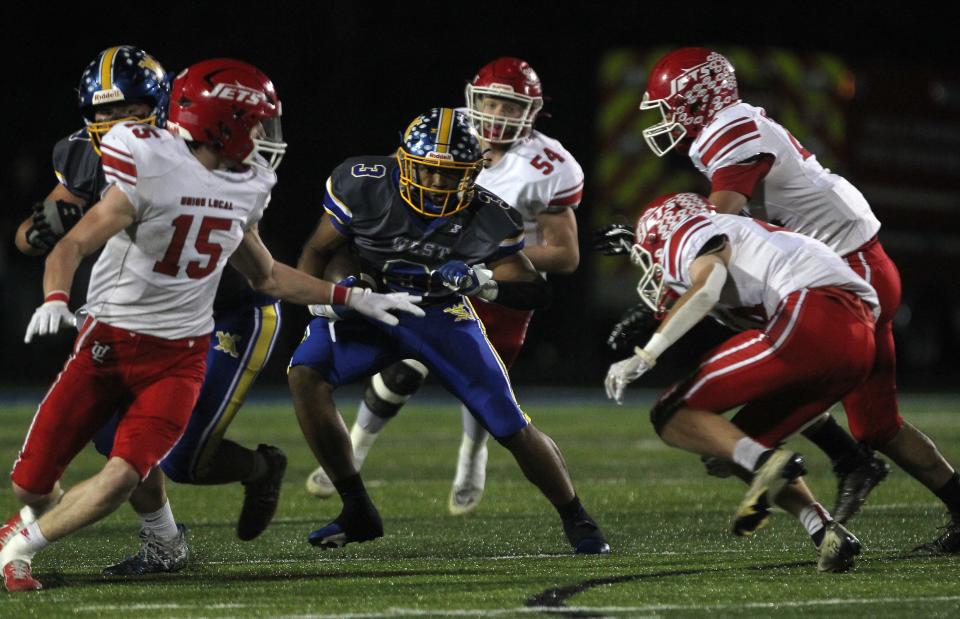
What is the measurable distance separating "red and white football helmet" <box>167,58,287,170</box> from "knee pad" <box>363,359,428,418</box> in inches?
72.5

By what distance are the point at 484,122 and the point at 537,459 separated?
65.7 inches

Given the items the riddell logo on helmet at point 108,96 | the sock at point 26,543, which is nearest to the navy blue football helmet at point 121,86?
the riddell logo on helmet at point 108,96

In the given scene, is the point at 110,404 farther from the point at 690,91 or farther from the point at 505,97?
the point at 505,97

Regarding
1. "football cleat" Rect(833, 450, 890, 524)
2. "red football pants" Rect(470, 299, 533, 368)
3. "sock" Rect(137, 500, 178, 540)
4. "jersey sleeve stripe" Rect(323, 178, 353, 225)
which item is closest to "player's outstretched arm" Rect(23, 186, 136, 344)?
"sock" Rect(137, 500, 178, 540)

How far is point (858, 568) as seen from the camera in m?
4.52

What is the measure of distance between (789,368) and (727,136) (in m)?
0.98

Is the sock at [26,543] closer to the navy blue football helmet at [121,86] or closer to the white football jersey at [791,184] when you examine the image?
the navy blue football helmet at [121,86]

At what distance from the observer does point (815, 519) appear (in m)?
4.46

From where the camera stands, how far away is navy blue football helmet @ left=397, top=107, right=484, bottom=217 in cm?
488

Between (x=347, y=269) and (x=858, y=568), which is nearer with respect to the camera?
(x=858, y=568)

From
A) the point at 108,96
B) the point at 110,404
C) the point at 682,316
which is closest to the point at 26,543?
the point at 110,404

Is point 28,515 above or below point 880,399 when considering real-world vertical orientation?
below

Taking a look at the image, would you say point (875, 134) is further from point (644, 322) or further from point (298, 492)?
point (644, 322)

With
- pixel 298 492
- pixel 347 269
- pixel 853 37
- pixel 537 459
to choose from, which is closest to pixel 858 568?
pixel 537 459
